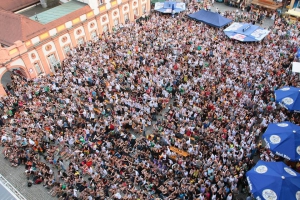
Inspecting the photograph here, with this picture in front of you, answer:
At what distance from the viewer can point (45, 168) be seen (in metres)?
17.4

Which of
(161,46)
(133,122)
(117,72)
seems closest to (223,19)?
(161,46)

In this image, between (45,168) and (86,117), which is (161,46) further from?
(45,168)

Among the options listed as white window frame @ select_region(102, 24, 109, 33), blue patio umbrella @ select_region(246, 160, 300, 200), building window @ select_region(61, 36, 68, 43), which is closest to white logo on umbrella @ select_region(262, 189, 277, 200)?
blue patio umbrella @ select_region(246, 160, 300, 200)

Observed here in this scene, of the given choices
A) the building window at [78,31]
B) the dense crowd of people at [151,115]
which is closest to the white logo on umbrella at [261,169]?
the dense crowd of people at [151,115]

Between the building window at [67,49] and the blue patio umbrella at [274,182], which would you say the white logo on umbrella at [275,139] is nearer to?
the blue patio umbrella at [274,182]

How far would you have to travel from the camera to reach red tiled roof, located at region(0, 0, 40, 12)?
A: 28.5 m

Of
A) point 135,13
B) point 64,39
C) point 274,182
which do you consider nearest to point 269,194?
point 274,182

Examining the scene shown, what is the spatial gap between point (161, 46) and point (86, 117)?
37.5 ft

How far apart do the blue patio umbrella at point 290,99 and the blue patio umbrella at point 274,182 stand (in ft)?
19.0

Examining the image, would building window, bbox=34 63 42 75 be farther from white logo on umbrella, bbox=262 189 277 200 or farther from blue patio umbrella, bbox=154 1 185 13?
white logo on umbrella, bbox=262 189 277 200

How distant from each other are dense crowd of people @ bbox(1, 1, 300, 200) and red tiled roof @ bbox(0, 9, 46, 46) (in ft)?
12.5

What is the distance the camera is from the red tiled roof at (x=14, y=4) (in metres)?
28.5

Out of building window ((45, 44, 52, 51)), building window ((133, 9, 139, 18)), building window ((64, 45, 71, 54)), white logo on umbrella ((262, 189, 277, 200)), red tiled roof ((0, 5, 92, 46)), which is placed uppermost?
red tiled roof ((0, 5, 92, 46))

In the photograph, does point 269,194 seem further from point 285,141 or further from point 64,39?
point 64,39
